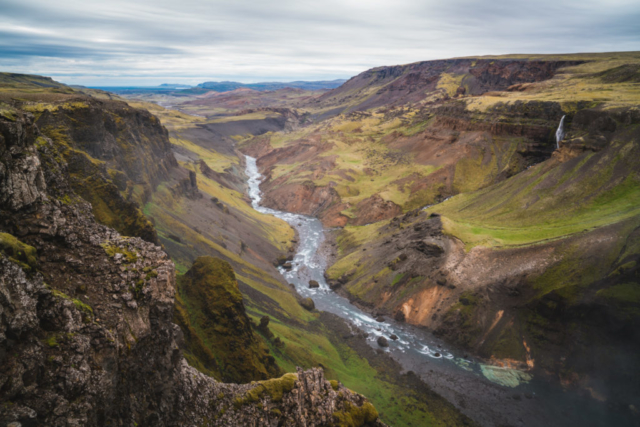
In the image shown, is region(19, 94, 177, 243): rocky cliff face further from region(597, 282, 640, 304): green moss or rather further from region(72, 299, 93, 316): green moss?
region(597, 282, 640, 304): green moss

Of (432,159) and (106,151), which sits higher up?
(106,151)

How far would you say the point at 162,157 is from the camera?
5859cm

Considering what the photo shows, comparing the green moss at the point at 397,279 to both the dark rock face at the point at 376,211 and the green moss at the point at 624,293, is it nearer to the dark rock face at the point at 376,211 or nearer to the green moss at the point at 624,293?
the green moss at the point at 624,293

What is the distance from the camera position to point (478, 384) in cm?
3070

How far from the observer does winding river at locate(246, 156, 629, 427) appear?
26.8 meters

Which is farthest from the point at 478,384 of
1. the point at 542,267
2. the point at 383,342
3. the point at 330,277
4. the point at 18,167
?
the point at 18,167

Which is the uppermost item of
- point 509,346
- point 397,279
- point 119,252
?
point 119,252

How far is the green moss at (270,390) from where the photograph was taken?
13.5 meters

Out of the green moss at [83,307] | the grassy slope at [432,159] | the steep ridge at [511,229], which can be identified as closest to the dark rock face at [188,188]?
the steep ridge at [511,229]

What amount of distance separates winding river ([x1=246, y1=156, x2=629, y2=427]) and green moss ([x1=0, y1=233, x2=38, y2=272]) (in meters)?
31.3

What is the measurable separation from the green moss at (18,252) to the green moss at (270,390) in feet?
29.4

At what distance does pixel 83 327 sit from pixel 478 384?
32902 mm

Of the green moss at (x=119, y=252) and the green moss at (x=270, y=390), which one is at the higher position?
the green moss at (x=119, y=252)

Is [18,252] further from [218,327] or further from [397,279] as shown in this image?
[397,279]
